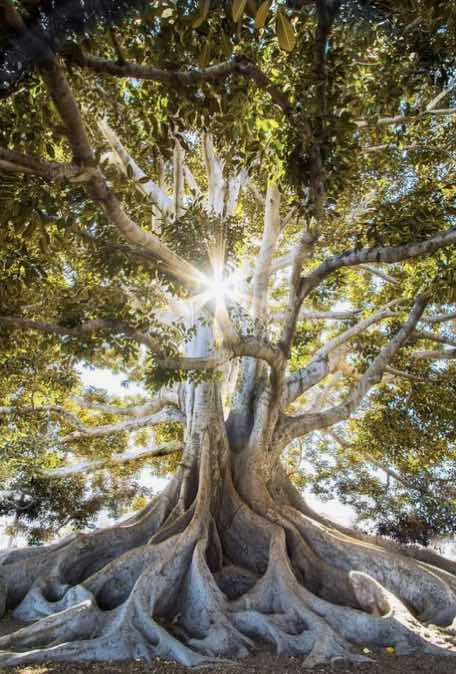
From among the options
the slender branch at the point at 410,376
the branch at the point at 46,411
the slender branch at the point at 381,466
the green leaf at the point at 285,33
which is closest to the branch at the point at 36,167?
the green leaf at the point at 285,33

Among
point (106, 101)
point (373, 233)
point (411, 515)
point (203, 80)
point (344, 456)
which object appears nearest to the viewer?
point (203, 80)

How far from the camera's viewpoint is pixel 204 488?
633cm

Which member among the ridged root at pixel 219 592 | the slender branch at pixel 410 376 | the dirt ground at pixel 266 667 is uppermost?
the slender branch at pixel 410 376

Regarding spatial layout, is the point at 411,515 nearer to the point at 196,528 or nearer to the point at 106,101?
the point at 196,528

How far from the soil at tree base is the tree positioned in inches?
5.6

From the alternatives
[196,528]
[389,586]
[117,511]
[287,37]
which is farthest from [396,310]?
[117,511]

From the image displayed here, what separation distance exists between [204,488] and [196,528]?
26.3 inches

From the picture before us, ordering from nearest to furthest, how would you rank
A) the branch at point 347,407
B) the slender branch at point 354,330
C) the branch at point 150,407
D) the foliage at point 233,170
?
1. the foliage at point 233,170
2. the branch at point 347,407
3. the slender branch at point 354,330
4. the branch at point 150,407

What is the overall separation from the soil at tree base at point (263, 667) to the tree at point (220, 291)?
0.46 ft

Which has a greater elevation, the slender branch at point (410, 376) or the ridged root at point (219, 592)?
the slender branch at point (410, 376)

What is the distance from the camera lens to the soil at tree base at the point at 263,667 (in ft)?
11.5

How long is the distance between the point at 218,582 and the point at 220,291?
3552 millimetres

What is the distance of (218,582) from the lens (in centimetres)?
553

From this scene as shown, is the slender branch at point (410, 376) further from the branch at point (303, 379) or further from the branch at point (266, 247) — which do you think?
the branch at point (266, 247)
